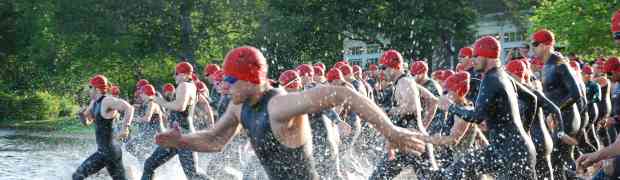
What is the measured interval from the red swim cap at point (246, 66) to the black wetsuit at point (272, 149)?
129 mm

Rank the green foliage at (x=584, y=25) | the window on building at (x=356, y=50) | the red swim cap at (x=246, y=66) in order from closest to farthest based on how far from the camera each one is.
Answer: the red swim cap at (x=246, y=66) < the green foliage at (x=584, y=25) < the window on building at (x=356, y=50)

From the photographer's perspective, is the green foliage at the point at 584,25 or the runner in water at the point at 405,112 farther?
the green foliage at the point at 584,25

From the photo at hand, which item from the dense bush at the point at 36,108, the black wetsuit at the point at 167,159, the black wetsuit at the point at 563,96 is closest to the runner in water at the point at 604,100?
the black wetsuit at the point at 563,96

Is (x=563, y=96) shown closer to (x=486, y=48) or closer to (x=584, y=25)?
(x=486, y=48)

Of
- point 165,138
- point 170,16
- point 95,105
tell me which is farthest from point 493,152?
point 170,16

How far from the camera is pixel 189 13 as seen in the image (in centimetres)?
4381

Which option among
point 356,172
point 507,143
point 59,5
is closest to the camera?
point 507,143

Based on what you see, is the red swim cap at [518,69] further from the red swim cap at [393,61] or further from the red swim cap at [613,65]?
the red swim cap at [393,61]

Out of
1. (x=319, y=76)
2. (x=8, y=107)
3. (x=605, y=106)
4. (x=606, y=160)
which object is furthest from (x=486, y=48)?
(x=8, y=107)

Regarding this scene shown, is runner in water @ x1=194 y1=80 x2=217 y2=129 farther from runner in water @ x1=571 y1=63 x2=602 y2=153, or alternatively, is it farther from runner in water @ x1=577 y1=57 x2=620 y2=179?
runner in water @ x1=577 y1=57 x2=620 y2=179

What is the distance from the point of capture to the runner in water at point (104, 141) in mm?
9102

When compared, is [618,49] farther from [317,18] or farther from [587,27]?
[317,18]

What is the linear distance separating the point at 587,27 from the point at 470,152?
17.9 metres

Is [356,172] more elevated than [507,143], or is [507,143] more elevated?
[507,143]
